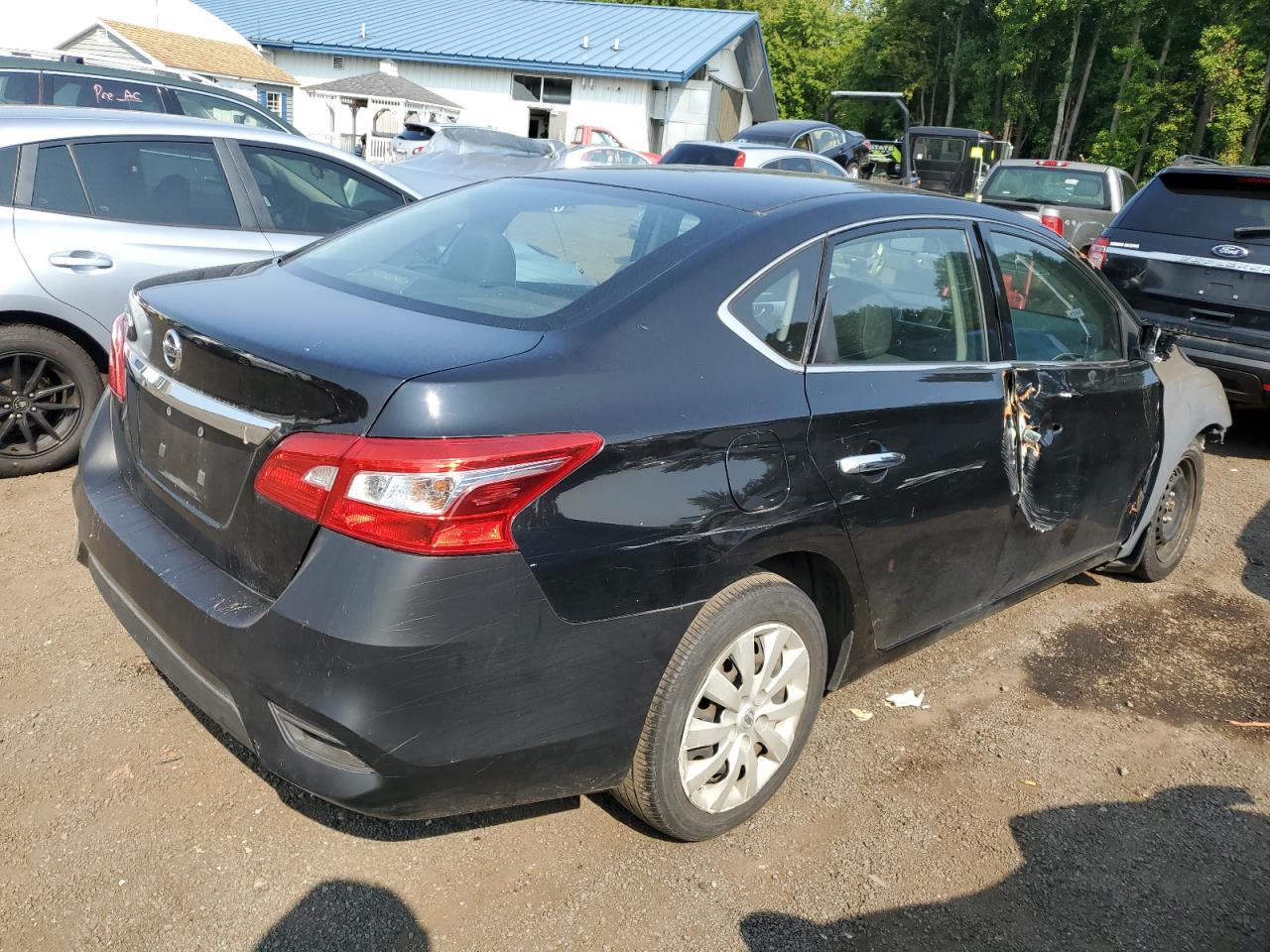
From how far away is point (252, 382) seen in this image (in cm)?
227

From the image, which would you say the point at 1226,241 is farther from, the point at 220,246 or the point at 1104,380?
the point at 220,246

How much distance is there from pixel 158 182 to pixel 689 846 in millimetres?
4175

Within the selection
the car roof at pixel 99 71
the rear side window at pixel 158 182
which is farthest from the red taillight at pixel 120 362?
the car roof at pixel 99 71

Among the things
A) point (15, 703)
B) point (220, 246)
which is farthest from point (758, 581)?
point (220, 246)

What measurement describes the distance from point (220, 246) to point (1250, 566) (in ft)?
18.0

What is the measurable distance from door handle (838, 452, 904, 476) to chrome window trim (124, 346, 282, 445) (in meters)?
1.42

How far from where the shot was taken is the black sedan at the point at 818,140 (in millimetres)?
16141

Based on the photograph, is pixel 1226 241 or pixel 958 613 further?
pixel 1226 241

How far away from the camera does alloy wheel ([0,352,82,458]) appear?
15.5ft

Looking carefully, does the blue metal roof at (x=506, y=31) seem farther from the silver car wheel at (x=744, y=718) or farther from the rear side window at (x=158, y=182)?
the silver car wheel at (x=744, y=718)

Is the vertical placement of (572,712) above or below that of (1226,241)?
below

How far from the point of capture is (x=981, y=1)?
4831 cm

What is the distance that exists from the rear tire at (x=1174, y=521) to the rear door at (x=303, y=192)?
409 centimetres

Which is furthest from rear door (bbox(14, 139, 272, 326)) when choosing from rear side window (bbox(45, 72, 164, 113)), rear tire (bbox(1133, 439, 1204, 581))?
rear side window (bbox(45, 72, 164, 113))
